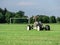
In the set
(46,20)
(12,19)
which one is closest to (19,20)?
(12,19)

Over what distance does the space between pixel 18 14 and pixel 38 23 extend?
86.9 meters

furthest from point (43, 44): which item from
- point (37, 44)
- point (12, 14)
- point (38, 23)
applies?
point (12, 14)

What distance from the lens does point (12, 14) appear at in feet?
354

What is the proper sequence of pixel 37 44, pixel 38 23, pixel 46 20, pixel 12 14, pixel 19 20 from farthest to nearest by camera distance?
1. pixel 12 14
2. pixel 19 20
3. pixel 46 20
4. pixel 38 23
5. pixel 37 44

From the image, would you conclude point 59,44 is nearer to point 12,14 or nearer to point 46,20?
point 46,20

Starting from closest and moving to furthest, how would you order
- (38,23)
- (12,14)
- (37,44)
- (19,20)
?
(37,44) → (38,23) → (19,20) → (12,14)

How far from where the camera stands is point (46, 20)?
8994cm

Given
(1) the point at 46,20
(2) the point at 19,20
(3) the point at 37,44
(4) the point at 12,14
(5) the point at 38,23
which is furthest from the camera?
(4) the point at 12,14

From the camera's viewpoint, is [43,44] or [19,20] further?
[19,20]

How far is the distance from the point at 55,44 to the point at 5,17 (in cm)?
9276

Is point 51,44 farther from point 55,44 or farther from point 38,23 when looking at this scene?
point 38,23

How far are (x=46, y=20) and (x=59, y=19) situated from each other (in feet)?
34.2

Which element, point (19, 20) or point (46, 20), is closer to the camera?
point (46, 20)

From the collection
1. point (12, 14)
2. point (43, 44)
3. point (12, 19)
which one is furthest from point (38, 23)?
point (12, 14)
